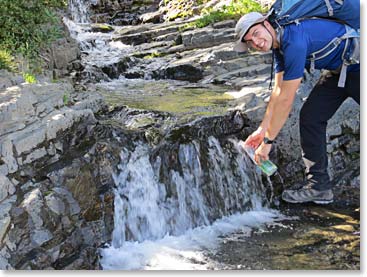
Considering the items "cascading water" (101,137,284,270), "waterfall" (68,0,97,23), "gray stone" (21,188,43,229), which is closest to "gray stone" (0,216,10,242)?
"gray stone" (21,188,43,229)

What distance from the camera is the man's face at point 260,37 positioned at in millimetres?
3326

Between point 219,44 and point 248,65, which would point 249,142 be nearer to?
point 248,65

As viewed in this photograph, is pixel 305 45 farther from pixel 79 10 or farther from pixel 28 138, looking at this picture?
pixel 79 10

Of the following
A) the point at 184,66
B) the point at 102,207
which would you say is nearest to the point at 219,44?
the point at 184,66

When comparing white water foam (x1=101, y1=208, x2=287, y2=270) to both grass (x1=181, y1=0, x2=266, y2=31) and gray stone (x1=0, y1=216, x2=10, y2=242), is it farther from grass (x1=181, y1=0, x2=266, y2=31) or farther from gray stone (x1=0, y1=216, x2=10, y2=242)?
grass (x1=181, y1=0, x2=266, y2=31)

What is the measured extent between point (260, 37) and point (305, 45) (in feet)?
1.04

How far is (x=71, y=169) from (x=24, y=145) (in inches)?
20.6

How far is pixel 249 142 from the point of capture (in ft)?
12.4

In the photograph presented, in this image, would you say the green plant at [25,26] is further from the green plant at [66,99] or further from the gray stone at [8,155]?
the gray stone at [8,155]

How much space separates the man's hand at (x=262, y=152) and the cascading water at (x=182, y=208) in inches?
53.4

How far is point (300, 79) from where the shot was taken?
3289 mm

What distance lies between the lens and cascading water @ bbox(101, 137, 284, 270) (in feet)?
15.8

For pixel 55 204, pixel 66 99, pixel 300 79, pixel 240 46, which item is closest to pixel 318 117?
pixel 300 79

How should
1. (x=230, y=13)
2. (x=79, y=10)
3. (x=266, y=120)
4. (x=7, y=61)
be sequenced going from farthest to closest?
(x=79, y=10) → (x=230, y=13) → (x=7, y=61) → (x=266, y=120)
